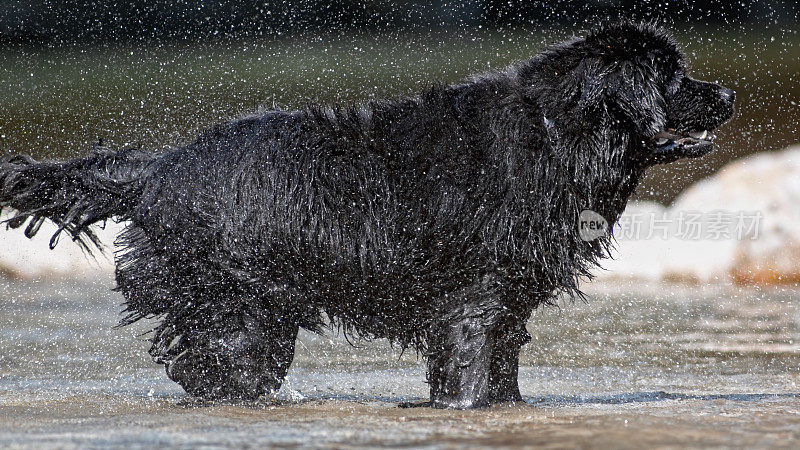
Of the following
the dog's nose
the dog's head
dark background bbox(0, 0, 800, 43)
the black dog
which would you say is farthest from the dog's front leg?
dark background bbox(0, 0, 800, 43)

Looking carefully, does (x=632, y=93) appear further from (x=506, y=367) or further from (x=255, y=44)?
(x=255, y=44)

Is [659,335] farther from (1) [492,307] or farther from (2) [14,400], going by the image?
(2) [14,400]

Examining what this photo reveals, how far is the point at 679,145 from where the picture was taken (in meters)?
3.80

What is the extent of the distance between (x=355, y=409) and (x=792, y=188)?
791 cm

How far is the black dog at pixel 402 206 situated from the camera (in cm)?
371

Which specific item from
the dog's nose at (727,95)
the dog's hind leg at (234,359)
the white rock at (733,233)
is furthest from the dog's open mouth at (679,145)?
the white rock at (733,233)

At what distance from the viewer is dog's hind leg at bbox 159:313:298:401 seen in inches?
154

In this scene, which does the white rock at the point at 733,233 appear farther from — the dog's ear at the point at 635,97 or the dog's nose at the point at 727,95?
the dog's ear at the point at 635,97

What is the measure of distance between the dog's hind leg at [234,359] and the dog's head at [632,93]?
1.64 metres

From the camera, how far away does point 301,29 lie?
26.7 ft

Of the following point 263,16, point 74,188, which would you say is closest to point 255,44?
point 263,16

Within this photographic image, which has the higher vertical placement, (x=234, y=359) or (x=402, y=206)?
(x=402, y=206)

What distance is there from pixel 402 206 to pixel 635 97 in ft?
3.73

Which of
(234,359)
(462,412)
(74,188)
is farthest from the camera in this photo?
(74,188)
